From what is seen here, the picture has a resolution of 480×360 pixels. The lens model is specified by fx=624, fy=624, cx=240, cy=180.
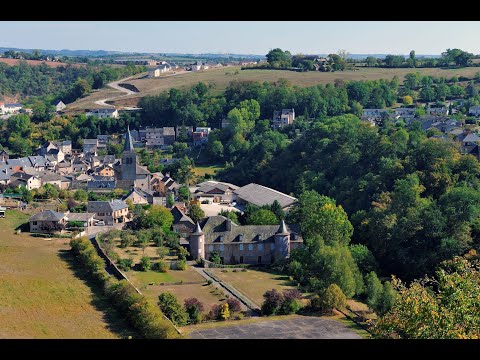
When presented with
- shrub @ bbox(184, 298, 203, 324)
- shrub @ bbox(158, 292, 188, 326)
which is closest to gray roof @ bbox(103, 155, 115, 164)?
shrub @ bbox(158, 292, 188, 326)

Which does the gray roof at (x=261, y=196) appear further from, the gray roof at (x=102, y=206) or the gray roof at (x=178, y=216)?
the gray roof at (x=102, y=206)

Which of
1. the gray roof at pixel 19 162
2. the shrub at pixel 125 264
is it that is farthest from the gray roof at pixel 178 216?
the gray roof at pixel 19 162

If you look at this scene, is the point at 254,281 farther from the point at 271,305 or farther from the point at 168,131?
the point at 168,131

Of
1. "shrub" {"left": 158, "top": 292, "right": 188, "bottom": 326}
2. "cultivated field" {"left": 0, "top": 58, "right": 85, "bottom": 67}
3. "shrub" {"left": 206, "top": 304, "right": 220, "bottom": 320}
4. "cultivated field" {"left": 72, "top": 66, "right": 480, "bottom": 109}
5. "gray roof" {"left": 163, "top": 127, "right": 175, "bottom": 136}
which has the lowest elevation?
"shrub" {"left": 206, "top": 304, "right": 220, "bottom": 320}

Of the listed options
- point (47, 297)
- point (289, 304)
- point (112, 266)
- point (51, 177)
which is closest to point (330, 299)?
point (289, 304)

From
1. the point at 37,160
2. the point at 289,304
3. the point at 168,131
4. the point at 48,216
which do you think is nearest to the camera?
the point at 289,304

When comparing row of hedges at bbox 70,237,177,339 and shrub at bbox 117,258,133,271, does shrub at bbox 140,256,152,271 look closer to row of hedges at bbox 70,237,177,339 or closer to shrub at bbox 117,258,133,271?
shrub at bbox 117,258,133,271
